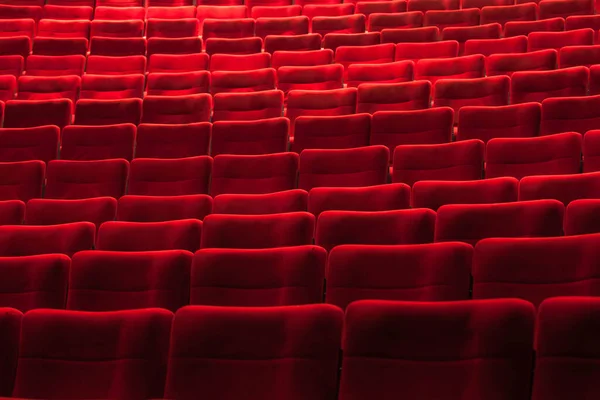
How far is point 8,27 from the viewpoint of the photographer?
57.1 inches

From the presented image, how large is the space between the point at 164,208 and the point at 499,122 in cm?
45

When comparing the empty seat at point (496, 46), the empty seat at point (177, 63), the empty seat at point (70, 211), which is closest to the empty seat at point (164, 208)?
the empty seat at point (70, 211)

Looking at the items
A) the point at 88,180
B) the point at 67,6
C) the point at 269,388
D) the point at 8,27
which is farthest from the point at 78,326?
the point at 67,6

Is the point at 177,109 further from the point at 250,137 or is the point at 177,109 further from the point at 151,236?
the point at 151,236

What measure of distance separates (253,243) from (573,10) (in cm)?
99

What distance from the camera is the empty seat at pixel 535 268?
51cm

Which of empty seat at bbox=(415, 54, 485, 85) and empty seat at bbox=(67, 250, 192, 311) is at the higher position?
empty seat at bbox=(415, 54, 485, 85)

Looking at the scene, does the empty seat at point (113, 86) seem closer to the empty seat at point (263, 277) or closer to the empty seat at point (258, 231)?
the empty seat at point (258, 231)

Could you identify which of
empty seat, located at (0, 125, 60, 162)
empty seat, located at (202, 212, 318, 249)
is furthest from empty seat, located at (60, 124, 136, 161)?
empty seat, located at (202, 212, 318, 249)

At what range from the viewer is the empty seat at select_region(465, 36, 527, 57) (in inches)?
46.5

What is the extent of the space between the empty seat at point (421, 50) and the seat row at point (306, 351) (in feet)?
2.83

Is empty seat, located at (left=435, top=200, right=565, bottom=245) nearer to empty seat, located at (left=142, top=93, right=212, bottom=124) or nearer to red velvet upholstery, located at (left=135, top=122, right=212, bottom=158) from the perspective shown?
red velvet upholstery, located at (left=135, top=122, right=212, bottom=158)

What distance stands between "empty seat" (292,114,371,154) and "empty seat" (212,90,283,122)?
0.39 feet

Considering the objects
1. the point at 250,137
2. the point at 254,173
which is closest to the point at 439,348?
the point at 254,173
